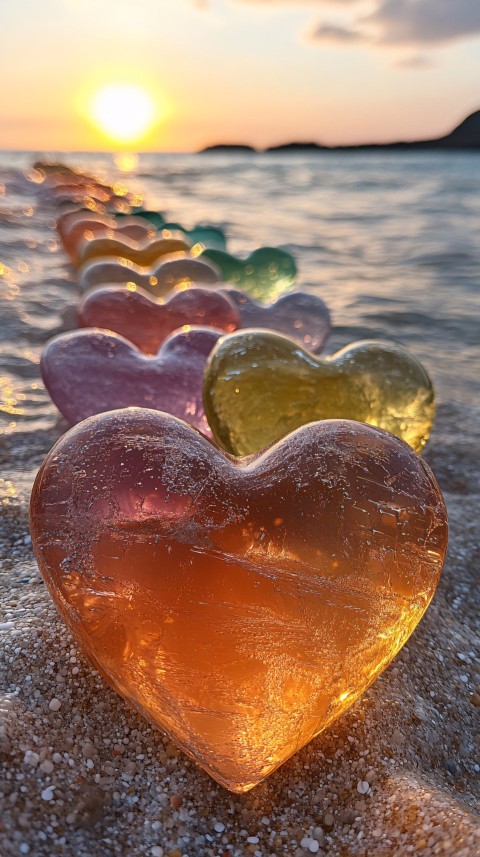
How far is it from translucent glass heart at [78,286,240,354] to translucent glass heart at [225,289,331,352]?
33 centimetres

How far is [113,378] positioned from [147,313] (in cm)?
71

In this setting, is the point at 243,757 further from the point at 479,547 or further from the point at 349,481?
the point at 479,547

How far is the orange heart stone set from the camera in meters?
1.00

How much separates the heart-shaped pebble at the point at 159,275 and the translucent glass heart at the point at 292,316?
284mm

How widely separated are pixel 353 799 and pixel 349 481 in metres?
0.48

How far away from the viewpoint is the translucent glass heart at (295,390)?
1658 mm

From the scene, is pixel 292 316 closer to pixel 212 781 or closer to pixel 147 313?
pixel 147 313

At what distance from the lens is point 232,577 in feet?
3.31

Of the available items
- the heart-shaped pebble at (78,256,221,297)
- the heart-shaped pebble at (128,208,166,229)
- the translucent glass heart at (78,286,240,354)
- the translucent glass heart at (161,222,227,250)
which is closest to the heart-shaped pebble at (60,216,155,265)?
the translucent glass heart at (161,222,227,250)

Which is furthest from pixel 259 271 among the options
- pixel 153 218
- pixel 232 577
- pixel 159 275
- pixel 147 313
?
pixel 153 218

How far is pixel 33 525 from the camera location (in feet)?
3.61

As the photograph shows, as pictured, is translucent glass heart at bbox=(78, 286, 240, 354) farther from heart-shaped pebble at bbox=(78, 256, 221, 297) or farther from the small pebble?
the small pebble

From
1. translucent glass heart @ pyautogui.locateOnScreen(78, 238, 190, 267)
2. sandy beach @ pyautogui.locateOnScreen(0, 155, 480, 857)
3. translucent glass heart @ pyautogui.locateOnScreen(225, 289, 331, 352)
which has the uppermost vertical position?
translucent glass heart @ pyautogui.locateOnScreen(78, 238, 190, 267)

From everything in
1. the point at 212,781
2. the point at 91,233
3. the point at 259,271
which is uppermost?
the point at 91,233
